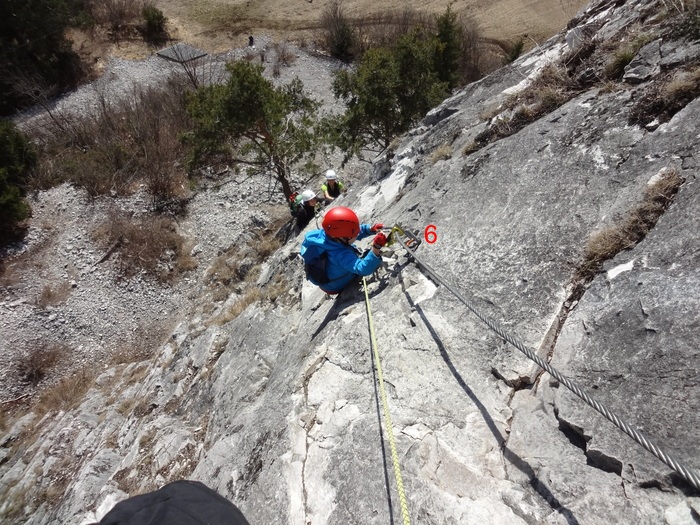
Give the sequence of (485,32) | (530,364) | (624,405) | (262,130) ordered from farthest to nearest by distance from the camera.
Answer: (485,32), (262,130), (530,364), (624,405)

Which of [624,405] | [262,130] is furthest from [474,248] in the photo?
[262,130]

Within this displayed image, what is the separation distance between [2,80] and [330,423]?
102 feet

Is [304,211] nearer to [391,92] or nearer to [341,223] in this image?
[391,92]

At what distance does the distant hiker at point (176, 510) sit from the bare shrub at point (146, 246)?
14651 mm

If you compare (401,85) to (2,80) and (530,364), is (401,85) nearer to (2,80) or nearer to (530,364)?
(530,364)

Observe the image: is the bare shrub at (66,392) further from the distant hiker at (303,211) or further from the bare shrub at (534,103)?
the bare shrub at (534,103)

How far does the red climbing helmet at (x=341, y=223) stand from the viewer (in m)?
4.65

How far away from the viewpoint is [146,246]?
15961mm

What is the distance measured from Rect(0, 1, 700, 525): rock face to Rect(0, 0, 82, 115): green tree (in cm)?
2715

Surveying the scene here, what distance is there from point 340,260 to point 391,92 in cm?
1138

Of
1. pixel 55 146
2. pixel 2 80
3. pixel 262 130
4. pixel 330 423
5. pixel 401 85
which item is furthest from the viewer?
pixel 2 80

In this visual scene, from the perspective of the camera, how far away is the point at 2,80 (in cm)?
2400

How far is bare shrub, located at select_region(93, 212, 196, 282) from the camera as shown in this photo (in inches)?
613

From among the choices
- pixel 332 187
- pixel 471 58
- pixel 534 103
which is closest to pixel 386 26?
pixel 471 58
